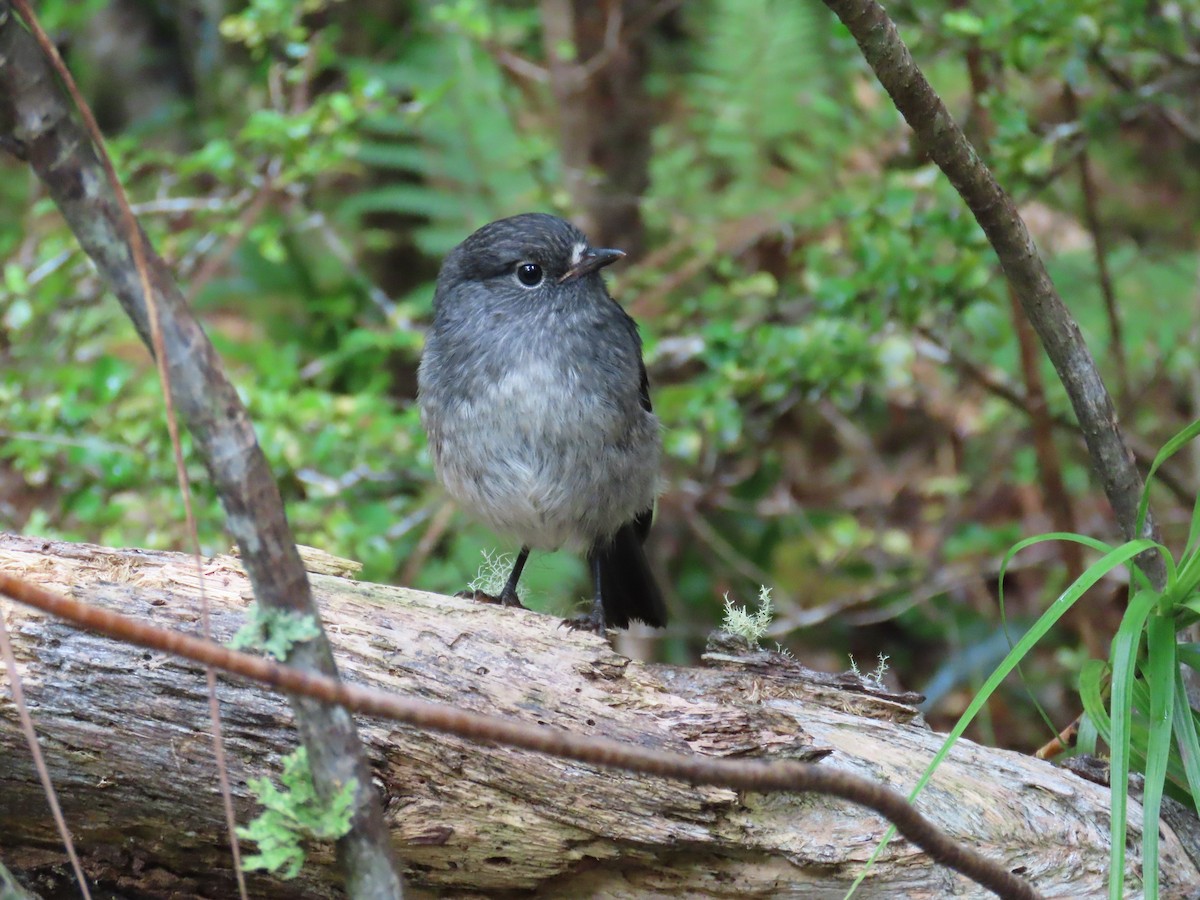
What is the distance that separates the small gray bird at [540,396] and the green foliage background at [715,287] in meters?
0.63

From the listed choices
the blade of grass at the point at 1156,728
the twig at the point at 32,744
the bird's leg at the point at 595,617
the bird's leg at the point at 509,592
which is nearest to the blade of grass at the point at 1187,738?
the blade of grass at the point at 1156,728

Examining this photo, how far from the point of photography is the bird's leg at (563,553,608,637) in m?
3.32

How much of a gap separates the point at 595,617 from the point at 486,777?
1223mm

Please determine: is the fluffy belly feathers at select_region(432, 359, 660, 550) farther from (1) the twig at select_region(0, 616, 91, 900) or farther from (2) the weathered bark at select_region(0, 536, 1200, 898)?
(1) the twig at select_region(0, 616, 91, 900)

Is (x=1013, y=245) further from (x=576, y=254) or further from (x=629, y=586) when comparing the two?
(x=629, y=586)

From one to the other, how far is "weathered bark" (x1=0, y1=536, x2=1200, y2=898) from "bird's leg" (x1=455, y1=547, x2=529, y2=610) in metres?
0.83

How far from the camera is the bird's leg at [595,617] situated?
332 centimetres

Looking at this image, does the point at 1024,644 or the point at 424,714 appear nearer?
the point at 424,714

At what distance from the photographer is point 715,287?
196 inches

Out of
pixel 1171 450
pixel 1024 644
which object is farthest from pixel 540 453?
pixel 1171 450

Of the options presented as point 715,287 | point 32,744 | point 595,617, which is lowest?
point 595,617

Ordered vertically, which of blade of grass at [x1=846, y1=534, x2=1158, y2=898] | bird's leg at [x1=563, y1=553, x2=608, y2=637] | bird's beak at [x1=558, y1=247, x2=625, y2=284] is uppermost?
bird's beak at [x1=558, y1=247, x2=625, y2=284]

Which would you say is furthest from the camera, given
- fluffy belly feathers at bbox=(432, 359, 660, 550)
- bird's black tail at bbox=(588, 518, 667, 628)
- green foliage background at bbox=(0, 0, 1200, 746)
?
green foliage background at bbox=(0, 0, 1200, 746)

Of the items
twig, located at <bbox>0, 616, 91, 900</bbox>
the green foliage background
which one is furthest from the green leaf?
the green foliage background
